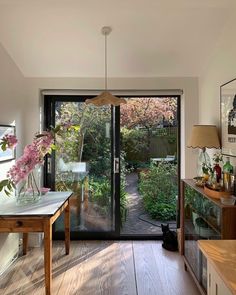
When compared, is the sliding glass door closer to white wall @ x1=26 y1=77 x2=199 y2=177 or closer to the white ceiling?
white wall @ x1=26 y1=77 x2=199 y2=177

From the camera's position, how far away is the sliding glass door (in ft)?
12.9

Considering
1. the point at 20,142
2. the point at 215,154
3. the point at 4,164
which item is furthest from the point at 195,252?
the point at 20,142

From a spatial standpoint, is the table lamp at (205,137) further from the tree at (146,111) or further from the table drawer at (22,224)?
the table drawer at (22,224)

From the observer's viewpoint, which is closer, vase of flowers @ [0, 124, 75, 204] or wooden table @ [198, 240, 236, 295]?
wooden table @ [198, 240, 236, 295]

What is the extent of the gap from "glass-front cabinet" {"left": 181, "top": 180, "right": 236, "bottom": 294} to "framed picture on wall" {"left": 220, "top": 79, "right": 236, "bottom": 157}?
0.48m

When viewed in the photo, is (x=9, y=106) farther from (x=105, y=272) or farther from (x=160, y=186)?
(x=160, y=186)

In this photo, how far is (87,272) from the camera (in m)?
3.01

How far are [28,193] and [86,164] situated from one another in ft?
3.74

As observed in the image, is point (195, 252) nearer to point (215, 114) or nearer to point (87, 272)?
point (87, 272)

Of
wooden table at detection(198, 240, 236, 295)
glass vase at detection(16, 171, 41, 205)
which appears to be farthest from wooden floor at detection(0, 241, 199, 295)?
wooden table at detection(198, 240, 236, 295)

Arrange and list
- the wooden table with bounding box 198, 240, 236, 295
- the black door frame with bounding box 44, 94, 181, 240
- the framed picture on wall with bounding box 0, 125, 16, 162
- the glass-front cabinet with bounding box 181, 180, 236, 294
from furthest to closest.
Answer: the black door frame with bounding box 44, 94, 181, 240 < the framed picture on wall with bounding box 0, 125, 16, 162 < the glass-front cabinet with bounding box 181, 180, 236, 294 < the wooden table with bounding box 198, 240, 236, 295

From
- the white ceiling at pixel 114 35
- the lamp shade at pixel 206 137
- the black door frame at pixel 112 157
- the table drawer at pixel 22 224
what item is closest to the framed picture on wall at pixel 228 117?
the lamp shade at pixel 206 137

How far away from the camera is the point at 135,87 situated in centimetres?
376

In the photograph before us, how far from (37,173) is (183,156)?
1.90 metres
